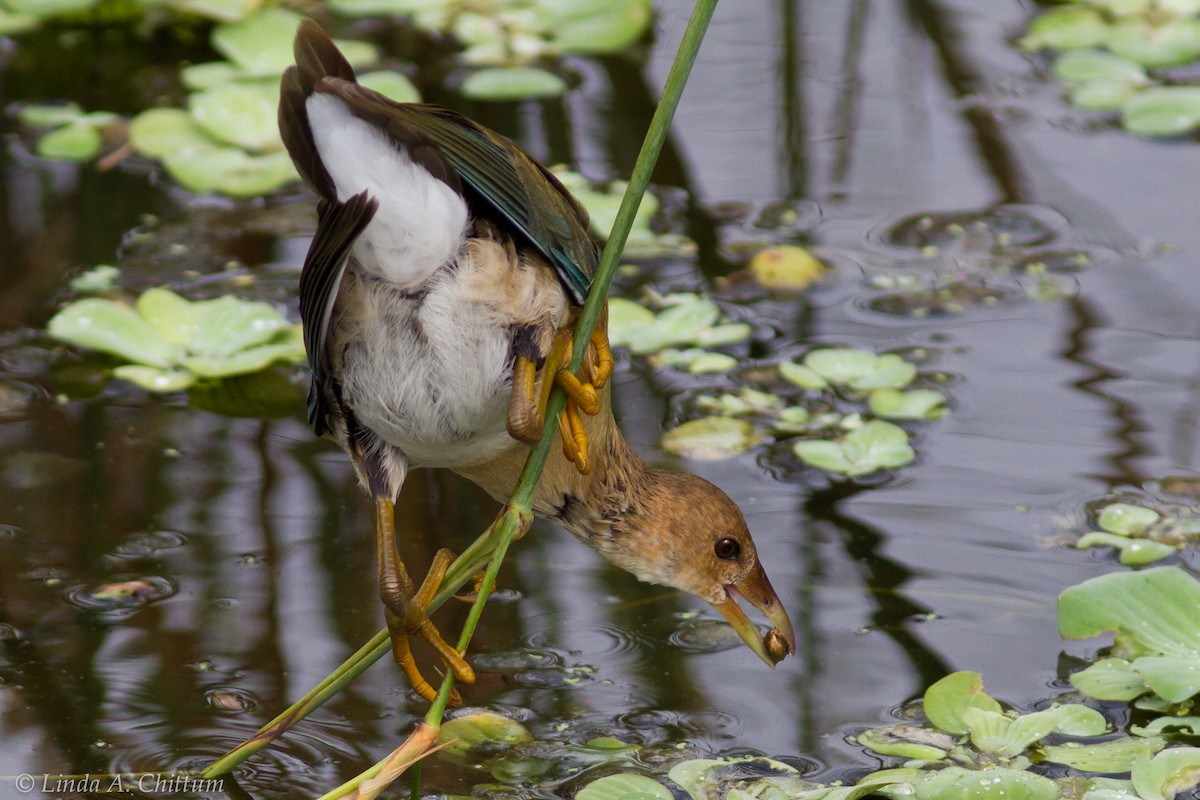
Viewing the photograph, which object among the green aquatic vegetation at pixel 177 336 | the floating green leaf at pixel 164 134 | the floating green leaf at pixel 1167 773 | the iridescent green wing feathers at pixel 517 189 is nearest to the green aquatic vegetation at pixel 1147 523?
the floating green leaf at pixel 1167 773

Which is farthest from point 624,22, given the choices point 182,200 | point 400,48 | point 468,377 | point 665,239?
point 468,377

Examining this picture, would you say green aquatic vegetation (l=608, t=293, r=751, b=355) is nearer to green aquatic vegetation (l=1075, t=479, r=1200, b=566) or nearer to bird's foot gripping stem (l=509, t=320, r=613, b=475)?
green aquatic vegetation (l=1075, t=479, r=1200, b=566)

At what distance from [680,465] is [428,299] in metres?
1.38

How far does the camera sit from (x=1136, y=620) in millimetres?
2930

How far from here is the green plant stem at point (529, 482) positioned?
2195mm

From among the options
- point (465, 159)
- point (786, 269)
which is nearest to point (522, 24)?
point (786, 269)

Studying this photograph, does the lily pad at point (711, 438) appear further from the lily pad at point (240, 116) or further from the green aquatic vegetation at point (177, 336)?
the lily pad at point (240, 116)

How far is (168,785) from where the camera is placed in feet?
8.98

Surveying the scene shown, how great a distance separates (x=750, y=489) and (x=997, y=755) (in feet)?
3.40

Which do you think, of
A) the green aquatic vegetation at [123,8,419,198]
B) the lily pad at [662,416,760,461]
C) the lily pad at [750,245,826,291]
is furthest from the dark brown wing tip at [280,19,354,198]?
the green aquatic vegetation at [123,8,419,198]

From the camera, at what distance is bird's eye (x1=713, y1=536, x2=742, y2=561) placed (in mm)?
3031

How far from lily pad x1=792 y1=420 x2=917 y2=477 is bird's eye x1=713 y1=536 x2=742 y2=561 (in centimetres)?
63

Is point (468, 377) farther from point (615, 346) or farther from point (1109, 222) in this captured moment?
point (1109, 222)

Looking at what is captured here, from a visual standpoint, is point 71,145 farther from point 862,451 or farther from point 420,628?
point 420,628
